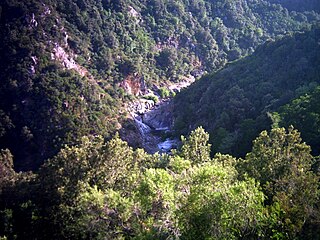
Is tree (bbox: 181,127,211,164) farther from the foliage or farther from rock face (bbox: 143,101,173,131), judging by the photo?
rock face (bbox: 143,101,173,131)

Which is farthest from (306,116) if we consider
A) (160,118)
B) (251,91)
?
(160,118)

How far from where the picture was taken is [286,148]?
2767 cm

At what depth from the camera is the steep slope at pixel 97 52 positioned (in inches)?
3098

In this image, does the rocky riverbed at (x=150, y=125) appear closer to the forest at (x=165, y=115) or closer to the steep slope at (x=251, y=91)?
the forest at (x=165, y=115)

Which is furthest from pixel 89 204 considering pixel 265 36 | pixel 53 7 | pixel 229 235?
pixel 265 36

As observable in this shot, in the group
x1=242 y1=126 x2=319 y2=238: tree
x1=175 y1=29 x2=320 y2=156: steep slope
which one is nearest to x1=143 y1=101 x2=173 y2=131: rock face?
x1=175 y1=29 x2=320 y2=156: steep slope

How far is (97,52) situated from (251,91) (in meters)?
56.1

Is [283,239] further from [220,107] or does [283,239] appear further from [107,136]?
[107,136]

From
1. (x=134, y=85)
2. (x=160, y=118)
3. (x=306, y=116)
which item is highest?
(x=134, y=85)

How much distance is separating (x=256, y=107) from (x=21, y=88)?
51.0 m

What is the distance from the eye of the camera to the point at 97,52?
368 feet

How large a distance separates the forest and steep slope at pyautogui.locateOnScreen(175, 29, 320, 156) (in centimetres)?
34

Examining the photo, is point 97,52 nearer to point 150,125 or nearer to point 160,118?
point 160,118

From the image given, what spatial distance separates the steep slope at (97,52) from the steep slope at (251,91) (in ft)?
49.4
